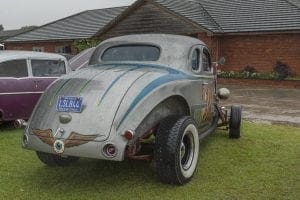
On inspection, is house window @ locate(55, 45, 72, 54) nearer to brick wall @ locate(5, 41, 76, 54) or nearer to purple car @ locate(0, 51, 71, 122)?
brick wall @ locate(5, 41, 76, 54)

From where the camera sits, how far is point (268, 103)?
573 inches

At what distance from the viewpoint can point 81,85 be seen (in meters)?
5.69

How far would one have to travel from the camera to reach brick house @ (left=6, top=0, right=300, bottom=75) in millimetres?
21812

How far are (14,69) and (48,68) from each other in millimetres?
981

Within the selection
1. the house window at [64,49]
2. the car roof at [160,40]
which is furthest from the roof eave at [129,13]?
the car roof at [160,40]

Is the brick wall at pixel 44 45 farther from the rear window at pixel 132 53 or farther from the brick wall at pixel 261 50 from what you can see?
the rear window at pixel 132 53

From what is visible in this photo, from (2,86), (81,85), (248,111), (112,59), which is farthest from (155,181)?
(248,111)

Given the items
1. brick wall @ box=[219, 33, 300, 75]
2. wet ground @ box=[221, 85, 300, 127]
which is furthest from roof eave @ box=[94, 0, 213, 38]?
wet ground @ box=[221, 85, 300, 127]

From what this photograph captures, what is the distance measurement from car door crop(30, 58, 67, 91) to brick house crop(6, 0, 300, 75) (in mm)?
13443

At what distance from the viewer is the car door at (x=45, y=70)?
9.55 meters

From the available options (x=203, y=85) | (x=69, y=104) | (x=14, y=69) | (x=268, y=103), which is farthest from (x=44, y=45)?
(x=69, y=104)

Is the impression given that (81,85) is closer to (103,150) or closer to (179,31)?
(103,150)

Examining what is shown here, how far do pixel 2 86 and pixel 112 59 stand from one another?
3.01 meters

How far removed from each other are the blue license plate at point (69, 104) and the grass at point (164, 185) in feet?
3.33
